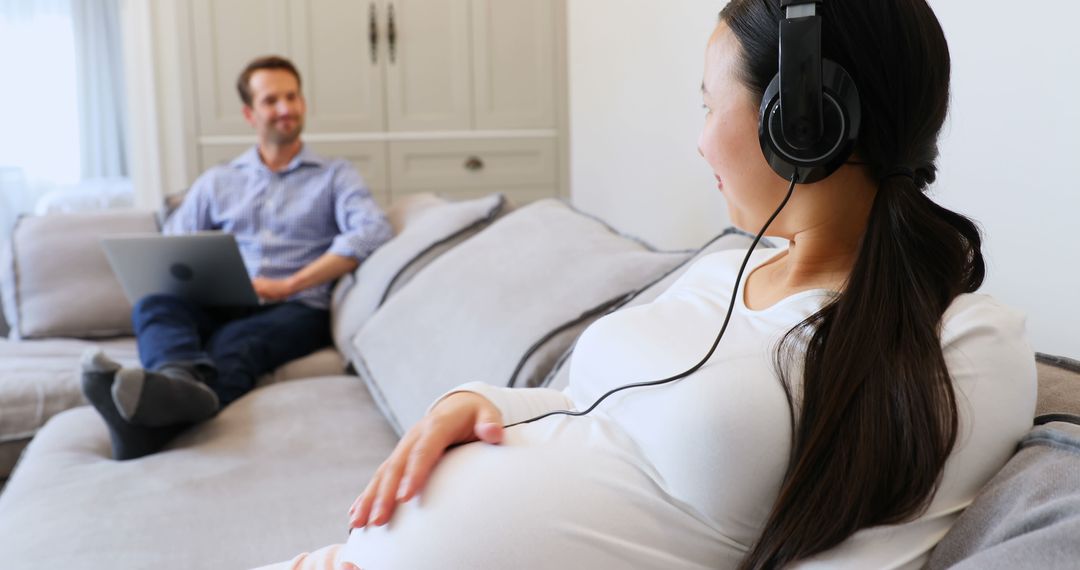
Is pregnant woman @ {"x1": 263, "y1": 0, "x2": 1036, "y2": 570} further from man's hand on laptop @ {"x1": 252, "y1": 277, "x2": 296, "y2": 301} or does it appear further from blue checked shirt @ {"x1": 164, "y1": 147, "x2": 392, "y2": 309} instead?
blue checked shirt @ {"x1": 164, "y1": 147, "x2": 392, "y2": 309}

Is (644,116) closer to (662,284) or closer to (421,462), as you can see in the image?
(662,284)

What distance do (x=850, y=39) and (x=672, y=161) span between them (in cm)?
137

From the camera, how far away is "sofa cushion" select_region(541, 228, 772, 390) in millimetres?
1285

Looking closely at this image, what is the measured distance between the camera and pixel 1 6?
4105mm

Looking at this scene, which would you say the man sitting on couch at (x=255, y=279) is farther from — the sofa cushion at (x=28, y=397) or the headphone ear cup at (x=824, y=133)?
the headphone ear cup at (x=824, y=133)

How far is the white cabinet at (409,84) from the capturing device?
4008 millimetres

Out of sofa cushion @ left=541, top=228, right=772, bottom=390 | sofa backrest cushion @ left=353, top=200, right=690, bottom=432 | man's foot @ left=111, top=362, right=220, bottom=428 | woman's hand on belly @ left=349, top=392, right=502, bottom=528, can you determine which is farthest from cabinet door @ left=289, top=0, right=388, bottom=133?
woman's hand on belly @ left=349, top=392, right=502, bottom=528

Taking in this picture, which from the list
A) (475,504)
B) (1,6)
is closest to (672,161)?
(475,504)

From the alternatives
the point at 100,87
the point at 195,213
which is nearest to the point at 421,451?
the point at 195,213

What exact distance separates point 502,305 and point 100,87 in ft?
11.2

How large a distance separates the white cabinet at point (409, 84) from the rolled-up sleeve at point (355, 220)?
123cm

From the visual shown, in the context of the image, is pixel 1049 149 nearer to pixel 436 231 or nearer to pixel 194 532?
pixel 194 532

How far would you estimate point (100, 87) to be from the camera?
14.1ft

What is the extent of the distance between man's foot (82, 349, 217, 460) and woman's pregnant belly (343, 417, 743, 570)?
3.06 ft
